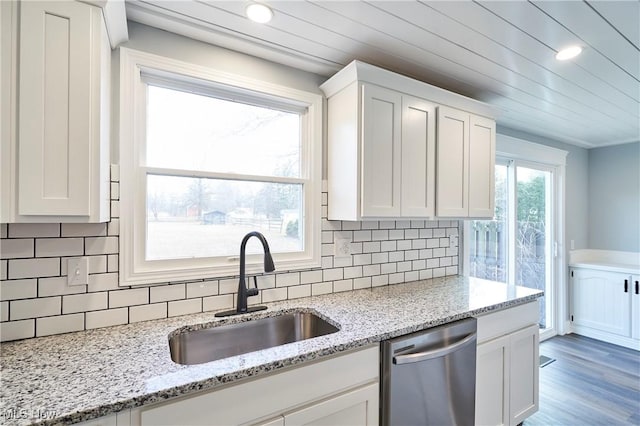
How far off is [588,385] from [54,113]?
4.06 m

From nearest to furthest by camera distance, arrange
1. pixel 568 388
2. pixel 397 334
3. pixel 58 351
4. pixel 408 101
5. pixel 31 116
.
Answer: pixel 31 116
pixel 58 351
pixel 397 334
pixel 408 101
pixel 568 388

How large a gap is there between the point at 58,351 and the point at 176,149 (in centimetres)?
100

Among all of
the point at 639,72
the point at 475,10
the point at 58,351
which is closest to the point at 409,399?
the point at 58,351

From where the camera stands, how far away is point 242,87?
5.67 ft

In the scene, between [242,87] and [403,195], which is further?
[403,195]

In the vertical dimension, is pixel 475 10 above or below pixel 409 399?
above

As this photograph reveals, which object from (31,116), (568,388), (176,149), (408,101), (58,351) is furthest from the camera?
(568,388)

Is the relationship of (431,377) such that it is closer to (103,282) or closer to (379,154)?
(379,154)

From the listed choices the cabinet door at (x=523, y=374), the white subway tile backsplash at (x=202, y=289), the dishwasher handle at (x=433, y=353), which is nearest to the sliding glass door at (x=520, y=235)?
the cabinet door at (x=523, y=374)

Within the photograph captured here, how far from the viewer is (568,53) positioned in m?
1.74

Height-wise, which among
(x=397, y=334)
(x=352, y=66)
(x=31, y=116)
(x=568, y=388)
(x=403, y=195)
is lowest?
(x=568, y=388)

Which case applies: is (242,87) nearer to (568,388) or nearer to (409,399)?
(409,399)

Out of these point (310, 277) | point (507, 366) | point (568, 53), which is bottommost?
point (507, 366)

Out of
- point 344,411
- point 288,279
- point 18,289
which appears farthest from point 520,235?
point 18,289
